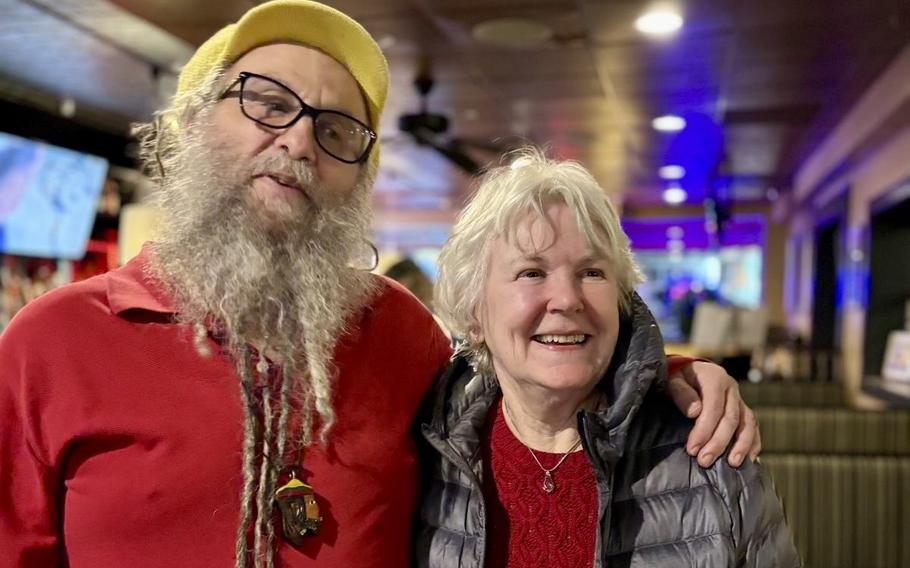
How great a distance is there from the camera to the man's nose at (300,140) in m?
1.16

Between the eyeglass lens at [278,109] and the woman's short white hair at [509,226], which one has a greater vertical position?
the eyeglass lens at [278,109]

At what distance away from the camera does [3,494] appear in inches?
41.4

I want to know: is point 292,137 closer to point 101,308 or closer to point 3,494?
point 101,308

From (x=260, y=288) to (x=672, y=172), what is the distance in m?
8.43

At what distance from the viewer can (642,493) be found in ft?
3.94

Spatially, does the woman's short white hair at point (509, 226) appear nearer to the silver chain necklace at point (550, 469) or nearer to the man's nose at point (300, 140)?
the silver chain necklace at point (550, 469)

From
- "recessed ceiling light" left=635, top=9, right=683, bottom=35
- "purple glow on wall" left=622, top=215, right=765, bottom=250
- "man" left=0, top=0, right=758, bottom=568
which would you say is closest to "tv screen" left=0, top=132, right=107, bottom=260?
"recessed ceiling light" left=635, top=9, right=683, bottom=35

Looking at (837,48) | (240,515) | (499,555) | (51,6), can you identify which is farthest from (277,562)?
(837,48)

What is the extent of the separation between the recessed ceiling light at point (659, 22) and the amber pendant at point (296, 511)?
10.6 ft

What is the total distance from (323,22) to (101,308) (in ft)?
1.84

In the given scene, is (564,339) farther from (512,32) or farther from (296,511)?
(512,32)

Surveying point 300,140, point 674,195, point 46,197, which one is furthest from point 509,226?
point 674,195

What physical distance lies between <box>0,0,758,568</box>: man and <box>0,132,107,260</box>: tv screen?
4874mm

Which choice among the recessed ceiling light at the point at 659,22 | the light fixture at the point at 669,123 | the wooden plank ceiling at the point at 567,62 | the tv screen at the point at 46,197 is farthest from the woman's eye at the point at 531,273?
the tv screen at the point at 46,197
